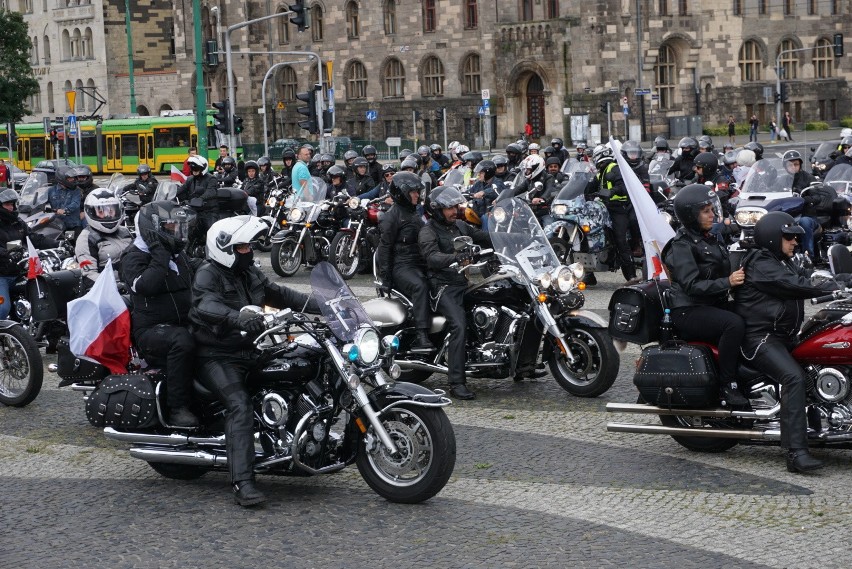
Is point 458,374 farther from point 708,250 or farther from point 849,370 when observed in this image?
point 849,370

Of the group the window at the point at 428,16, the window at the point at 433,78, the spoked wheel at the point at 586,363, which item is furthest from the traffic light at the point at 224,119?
the window at the point at 428,16

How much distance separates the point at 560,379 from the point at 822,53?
199ft

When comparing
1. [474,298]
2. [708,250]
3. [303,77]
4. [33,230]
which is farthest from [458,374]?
[303,77]

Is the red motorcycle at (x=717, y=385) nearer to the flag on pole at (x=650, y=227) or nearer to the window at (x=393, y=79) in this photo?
the flag on pole at (x=650, y=227)

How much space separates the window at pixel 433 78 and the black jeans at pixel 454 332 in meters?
60.8

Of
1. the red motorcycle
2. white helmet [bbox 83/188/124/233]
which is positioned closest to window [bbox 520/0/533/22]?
white helmet [bbox 83/188/124/233]

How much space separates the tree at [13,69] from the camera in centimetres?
6612

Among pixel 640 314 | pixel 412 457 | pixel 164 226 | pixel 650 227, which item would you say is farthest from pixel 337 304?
pixel 650 227

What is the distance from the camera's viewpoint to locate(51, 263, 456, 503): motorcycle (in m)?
7.26

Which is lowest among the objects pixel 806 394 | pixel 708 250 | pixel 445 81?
pixel 806 394

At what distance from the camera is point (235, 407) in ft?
24.6

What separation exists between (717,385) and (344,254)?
11.6m

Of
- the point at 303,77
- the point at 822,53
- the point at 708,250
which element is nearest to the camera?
the point at 708,250

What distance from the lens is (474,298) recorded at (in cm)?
1066
